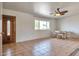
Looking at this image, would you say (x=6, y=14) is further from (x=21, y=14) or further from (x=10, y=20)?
(x=21, y=14)

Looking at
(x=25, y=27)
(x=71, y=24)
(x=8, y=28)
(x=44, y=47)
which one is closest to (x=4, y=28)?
(x=8, y=28)

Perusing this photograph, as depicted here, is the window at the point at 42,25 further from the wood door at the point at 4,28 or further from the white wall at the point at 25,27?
the wood door at the point at 4,28

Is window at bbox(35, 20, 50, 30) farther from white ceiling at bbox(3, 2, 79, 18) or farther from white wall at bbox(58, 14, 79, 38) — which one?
white wall at bbox(58, 14, 79, 38)

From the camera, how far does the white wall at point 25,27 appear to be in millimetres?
3346

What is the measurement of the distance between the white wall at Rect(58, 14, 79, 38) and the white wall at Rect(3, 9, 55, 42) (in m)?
0.26

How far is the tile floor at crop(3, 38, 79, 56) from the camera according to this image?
309cm

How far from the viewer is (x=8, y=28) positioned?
3369 millimetres

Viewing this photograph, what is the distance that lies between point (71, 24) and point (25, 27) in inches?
56.2

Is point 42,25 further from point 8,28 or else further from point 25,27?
point 8,28

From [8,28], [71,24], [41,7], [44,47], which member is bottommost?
[44,47]

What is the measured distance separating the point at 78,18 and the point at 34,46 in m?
1.45

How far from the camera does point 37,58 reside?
2498mm

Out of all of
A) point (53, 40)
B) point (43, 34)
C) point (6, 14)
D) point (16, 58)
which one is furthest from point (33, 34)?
point (16, 58)

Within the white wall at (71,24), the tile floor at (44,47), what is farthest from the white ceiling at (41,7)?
the tile floor at (44,47)
